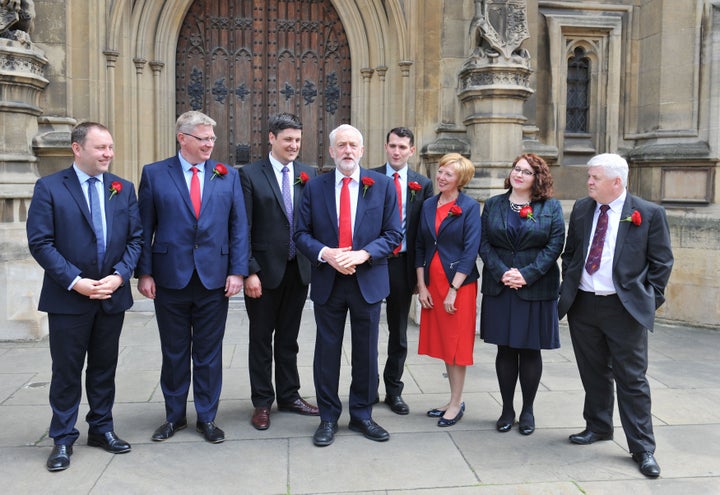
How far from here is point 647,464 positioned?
3.67 meters

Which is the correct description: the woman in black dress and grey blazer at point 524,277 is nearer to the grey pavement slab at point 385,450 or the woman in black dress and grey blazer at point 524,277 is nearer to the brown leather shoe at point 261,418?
the grey pavement slab at point 385,450

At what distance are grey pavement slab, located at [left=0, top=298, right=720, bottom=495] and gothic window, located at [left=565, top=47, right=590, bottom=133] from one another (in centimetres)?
414

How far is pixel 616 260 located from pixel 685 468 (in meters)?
1.18

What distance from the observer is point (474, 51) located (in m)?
7.43

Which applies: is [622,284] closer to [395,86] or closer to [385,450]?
[385,450]

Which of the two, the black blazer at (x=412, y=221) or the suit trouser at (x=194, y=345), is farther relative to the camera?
the black blazer at (x=412, y=221)

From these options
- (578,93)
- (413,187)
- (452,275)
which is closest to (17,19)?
(413,187)

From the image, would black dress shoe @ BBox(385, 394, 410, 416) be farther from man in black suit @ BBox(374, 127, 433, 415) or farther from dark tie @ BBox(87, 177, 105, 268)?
dark tie @ BBox(87, 177, 105, 268)

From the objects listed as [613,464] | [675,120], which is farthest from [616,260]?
[675,120]

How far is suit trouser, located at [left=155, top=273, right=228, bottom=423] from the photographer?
412cm

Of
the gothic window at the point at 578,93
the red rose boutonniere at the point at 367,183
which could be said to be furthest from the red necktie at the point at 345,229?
the gothic window at the point at 578,93

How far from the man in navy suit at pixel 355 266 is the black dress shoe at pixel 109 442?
109 centimetres

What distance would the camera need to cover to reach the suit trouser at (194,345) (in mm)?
4121

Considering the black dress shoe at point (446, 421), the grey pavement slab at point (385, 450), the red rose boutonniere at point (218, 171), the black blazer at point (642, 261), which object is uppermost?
the red rose boutonniere at point (218, 171)
